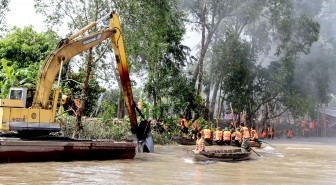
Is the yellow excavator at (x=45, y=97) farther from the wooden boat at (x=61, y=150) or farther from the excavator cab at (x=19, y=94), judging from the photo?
the wooden boat at (x=61, y=150)

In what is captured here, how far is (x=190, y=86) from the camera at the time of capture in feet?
106

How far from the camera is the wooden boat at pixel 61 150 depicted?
1350 centimetres

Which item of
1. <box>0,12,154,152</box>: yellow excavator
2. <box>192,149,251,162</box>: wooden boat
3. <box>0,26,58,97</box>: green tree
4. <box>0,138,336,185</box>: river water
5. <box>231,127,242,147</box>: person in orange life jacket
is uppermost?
<box>0,26,58,97</box>: green tree

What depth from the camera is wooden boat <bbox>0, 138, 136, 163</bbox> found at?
13.5 m

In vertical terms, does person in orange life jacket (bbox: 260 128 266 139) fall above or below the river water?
above

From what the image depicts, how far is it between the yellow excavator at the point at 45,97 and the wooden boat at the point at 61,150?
0.69 metres

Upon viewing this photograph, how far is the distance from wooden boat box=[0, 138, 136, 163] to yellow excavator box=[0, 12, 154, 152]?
2.28 ft

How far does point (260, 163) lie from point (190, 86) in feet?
46.0

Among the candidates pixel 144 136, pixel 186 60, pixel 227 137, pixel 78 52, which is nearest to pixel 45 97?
pixel 78 52

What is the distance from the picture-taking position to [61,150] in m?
14.5

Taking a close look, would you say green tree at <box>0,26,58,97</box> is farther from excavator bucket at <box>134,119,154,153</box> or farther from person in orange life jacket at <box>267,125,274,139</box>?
person in orange life jacket at <box>267,125,274,139</box>

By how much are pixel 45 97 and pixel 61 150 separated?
6.56 ft

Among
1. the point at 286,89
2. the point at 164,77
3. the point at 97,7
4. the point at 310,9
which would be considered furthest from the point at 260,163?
the point at 310,9

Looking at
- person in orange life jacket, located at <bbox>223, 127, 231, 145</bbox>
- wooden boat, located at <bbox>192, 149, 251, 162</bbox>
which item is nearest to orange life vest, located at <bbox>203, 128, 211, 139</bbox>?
person in orange life jacket, located at <bbox>223, 127, 231, 145</bbox>
